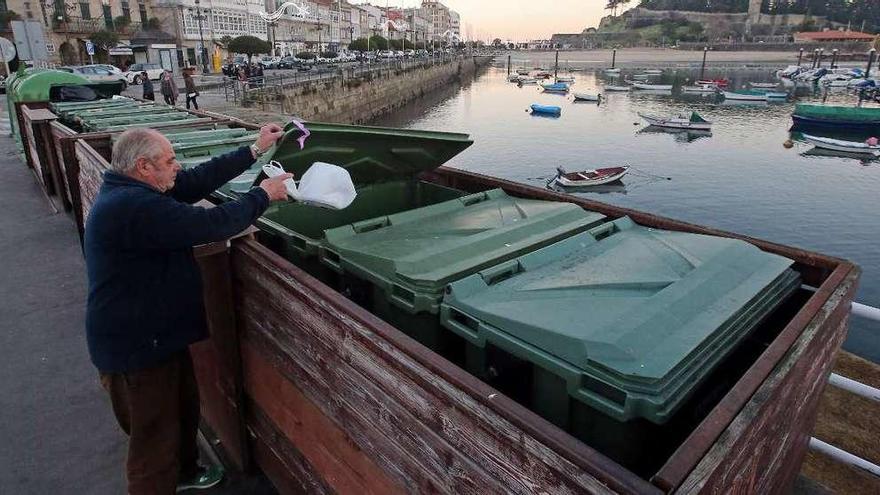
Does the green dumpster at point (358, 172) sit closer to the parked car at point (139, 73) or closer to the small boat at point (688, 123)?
the small boat at point (688, 123)

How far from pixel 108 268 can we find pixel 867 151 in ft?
122

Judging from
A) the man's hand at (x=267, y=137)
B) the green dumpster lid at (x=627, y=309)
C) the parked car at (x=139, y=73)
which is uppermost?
the parked car at (x=139, y=73)

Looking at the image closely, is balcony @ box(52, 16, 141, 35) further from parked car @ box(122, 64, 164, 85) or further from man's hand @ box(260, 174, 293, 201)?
man's hand @ box(260, 174, 293, 201)

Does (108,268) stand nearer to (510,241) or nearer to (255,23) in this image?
(510,241)

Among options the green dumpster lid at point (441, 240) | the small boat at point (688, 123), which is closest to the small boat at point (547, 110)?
the small boat at point (688, 123)

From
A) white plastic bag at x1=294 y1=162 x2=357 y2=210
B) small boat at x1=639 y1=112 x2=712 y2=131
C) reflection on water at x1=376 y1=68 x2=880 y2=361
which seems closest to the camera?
white plastic bag at x1=294 y1=162 x2=357 y2=210

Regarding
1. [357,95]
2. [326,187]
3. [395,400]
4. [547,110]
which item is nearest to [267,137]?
[326,187]

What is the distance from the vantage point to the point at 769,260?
119 inches

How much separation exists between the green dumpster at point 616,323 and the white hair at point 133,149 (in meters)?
1.65

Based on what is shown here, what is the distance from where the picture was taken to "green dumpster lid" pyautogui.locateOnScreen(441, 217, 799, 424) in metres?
1.96

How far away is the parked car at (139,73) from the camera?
3834cm

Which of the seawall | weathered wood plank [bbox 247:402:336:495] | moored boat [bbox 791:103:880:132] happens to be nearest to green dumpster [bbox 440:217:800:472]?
weathered wood plank [bbox 247:402:336:495]

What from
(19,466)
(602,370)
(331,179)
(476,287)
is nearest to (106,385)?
(19,466)

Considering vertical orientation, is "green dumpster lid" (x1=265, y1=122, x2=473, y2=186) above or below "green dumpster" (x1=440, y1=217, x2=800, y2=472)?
above
